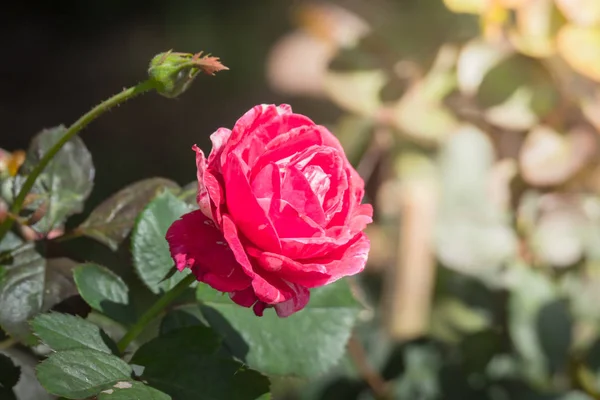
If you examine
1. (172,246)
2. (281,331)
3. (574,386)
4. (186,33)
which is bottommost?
(574,386)

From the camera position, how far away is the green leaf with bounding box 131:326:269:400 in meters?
0.33

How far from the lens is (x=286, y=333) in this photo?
16.7 inches

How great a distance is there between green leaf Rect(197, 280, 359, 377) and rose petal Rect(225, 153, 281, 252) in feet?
0.36

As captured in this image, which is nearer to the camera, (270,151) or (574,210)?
(270,151)

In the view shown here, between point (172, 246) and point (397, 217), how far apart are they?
27.9 inches

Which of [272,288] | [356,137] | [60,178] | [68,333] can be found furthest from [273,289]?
[356,137]

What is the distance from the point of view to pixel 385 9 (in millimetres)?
992

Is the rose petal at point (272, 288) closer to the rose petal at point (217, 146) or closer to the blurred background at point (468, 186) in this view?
the rose petal at point (217, 146)

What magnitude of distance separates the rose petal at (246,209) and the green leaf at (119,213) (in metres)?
0.13

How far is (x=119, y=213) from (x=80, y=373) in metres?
0.17

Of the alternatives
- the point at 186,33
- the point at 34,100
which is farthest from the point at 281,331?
the point at 34,100

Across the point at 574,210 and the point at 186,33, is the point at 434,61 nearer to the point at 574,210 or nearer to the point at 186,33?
the point at 574,210

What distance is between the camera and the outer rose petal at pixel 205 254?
0.31 metres

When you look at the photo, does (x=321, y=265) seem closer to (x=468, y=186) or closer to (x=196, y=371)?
(x=196, y=371)
